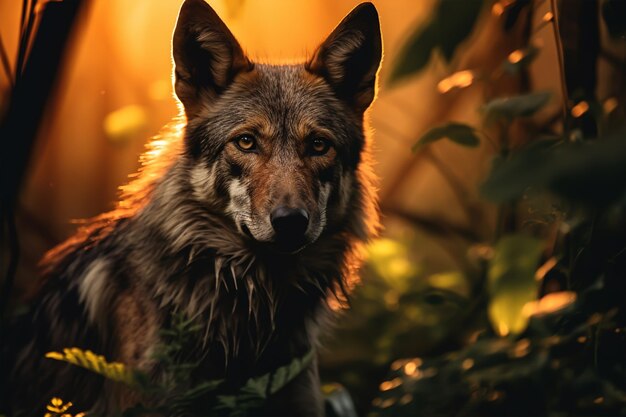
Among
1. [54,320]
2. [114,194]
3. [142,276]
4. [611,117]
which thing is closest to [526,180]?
[611,117]

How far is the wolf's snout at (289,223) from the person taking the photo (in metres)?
2.79

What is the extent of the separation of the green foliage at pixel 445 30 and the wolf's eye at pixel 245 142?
5.51 feet

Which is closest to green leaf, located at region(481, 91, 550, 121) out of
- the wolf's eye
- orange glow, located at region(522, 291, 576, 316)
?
orange glow, located at region(522, 291, 576, 316)

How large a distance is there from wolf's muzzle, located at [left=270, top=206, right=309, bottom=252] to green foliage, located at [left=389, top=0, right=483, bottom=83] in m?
1.40

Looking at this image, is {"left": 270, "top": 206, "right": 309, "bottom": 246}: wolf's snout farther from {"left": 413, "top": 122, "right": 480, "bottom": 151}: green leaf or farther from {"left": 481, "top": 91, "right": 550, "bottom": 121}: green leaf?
{"left": 481, "top": 91, "right": 550, "bottom": 121}: green leaf

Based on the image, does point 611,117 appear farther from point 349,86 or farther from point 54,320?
point 54,320

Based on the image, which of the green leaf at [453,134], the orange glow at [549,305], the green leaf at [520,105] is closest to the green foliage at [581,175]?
the orange glow at [549,305]

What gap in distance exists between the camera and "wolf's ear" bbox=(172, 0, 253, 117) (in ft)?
9.79

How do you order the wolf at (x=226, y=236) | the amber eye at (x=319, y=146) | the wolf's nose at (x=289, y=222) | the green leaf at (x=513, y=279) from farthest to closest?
the amber eye at (x=319, y=146) → the wolf at (x=226, y=236) → the wolf's nose at (x=289, y=222) → the green leaf at (x=513, y=279)

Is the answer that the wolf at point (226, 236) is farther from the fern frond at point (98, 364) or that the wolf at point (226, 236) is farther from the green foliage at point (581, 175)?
the green foliage at point (581, 175)

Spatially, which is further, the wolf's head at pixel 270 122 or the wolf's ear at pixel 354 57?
the wolf's ear at pixel 354 57

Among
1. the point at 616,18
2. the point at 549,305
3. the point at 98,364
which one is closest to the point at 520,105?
the point at 616,18

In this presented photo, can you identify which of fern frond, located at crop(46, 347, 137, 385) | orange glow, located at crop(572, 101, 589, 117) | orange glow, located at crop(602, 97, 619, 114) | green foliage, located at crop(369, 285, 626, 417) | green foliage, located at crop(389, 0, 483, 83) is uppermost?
green foliage, located at crop(389, 0, 483, 83)

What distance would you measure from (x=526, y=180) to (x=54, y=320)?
9.17ft
